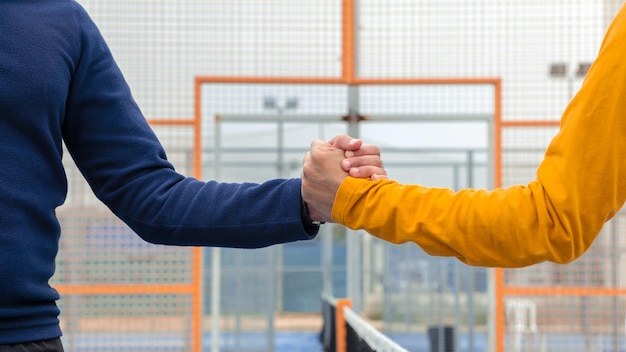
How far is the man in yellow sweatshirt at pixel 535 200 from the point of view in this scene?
150 cm

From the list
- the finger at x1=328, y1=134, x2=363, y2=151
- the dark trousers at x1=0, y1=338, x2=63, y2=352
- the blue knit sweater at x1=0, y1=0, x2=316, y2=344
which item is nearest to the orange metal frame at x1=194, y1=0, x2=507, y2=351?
the finger at x1=328, y1=134, x2=363, y2=151

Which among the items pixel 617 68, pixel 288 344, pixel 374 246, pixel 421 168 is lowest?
pixel 288 344

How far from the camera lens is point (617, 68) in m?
1.50

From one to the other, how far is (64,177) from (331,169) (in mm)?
493

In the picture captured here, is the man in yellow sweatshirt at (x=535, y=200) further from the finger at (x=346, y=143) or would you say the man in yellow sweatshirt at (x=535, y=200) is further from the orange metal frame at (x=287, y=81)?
the orange metal frame at (x=287, y=81)

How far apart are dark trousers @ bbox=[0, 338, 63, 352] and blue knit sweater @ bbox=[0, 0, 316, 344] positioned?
0.4 inches

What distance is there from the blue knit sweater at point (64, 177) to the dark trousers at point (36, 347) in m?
0.01

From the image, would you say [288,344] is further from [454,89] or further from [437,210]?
[437,210]

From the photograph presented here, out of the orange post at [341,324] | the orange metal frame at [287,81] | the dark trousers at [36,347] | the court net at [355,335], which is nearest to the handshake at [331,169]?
the dark trousers at [36,347]

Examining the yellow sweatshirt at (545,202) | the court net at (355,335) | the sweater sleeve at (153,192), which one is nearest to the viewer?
the yellow sweatshirt at (545,202)

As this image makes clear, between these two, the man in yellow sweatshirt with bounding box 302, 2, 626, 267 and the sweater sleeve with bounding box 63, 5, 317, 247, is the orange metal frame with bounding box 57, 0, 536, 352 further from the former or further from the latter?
the man in yellow sweatshirt with bounding box 302, 2, 626, 267

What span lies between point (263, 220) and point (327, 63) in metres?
4.17

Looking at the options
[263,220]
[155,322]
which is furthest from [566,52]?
[263,220]

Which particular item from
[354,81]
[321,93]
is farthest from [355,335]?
[321,93]
